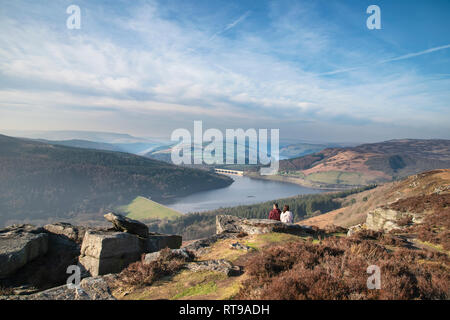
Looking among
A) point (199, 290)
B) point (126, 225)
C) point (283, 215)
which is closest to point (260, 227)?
point (283, 215)

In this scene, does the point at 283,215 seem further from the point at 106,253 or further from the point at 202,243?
the point at 106,253

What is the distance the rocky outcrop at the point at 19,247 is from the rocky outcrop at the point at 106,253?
2.19 meters

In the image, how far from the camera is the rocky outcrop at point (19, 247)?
8.79 metres

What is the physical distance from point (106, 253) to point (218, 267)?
14.5 ft

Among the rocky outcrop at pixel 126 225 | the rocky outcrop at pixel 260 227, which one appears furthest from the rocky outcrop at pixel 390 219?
the rocky outcrop at pixel 126 225

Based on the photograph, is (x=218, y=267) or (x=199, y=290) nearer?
(x=199, y=290)

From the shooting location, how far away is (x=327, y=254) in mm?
A: 7234

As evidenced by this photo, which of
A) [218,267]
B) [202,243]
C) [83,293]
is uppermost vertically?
[218,267]

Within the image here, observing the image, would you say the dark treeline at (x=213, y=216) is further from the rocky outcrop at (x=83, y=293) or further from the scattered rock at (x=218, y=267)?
the rocky outcrop at (x=83, y=293)

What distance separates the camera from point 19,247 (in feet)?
30.7

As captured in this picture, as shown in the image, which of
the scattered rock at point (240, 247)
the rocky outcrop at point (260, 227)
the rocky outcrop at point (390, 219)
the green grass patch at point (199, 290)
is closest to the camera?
the green grass patch at point (199, 290)
